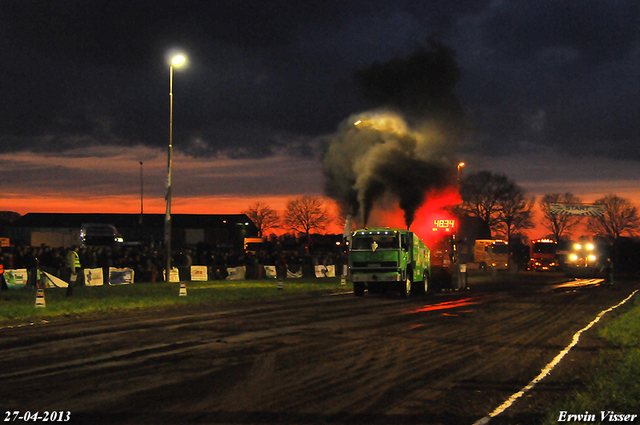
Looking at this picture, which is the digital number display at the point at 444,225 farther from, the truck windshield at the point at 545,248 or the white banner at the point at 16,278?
the truck windshield at the point at 545,248

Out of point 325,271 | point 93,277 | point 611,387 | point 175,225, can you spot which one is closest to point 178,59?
point 93,277

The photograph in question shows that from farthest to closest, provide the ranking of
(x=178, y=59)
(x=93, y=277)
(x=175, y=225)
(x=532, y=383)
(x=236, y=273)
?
1. (x=175, y=225)
2. (x=236, y=273)
3. (x=93, y=277)
4. (x=178, y=59)
5. (x=532, y=383)

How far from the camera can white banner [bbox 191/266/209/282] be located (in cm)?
3547

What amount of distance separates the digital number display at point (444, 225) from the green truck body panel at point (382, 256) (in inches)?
221

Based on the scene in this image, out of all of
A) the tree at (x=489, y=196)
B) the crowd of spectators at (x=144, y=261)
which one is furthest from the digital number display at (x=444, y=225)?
the tree at (x=489, y=196)

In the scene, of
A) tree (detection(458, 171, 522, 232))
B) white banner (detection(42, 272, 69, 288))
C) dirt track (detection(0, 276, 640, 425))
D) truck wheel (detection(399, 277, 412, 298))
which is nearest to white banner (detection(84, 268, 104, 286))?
white banner (detection(42, 272, 69, 288))

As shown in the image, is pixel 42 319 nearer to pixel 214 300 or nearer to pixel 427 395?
pixel 214 300

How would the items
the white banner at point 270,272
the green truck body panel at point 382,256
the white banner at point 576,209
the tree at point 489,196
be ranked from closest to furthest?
the green truck body panel at point 382,256
the white banner at point 270,272
the white banner at point 576,209
the tree at point 489,196

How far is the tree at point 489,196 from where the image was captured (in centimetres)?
9094

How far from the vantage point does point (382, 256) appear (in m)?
26.2

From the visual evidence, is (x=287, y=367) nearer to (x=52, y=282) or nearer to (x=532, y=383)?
(x=532, y=383)

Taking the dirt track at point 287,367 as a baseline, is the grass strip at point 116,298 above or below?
above

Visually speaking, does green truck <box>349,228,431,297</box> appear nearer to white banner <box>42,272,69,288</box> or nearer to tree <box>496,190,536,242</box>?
white banner <box>42,272,69,288</box>

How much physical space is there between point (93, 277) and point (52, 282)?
1.92 meters
